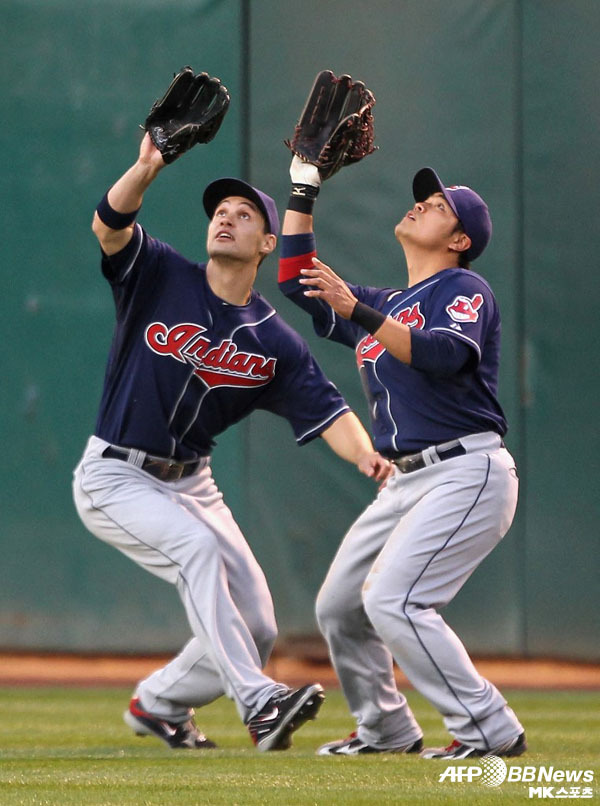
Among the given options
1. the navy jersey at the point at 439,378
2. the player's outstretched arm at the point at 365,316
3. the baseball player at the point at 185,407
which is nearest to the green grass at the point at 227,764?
the baseball player at the point at 185,407

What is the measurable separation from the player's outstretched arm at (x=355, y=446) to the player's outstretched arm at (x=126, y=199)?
0.95 m

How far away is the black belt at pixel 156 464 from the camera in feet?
15.0

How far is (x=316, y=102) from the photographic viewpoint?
4.64 m

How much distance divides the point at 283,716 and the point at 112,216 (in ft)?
5.14

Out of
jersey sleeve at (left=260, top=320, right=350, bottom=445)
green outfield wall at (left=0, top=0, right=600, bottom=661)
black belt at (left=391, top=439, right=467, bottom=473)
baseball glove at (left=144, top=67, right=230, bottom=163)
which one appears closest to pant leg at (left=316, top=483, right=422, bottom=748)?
black belt at (left=391, top=439, right=467, bottom=473)

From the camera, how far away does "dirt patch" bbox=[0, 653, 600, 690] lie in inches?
Result: 275

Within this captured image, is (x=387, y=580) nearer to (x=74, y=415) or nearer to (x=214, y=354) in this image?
(x=214, y=354)

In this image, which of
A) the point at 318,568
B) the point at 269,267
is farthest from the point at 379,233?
the point at 318,568

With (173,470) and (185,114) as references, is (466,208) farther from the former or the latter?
(173,470)

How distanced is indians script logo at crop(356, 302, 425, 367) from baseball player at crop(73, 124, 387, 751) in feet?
0.92

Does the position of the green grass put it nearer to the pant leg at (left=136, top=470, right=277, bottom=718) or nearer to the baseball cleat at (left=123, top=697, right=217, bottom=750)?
the baseball cleat at (left=123, top=697, right=217, bottom=750)

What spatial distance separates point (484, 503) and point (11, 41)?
434cm

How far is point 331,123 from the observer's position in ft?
15.2

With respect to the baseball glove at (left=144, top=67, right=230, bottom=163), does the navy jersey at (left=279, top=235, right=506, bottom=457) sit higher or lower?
lower
